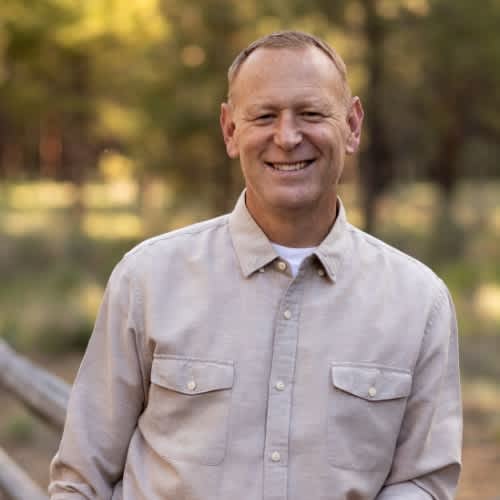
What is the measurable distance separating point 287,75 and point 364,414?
2.23 feet

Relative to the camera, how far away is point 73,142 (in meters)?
21.1

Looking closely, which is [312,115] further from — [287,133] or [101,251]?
[101,251]

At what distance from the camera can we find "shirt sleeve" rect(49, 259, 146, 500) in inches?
75.0

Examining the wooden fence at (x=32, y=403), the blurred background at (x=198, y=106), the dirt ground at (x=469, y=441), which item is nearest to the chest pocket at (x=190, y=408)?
the wooden fence at (x=32, y=403)

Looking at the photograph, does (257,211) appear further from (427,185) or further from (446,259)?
(427,185)

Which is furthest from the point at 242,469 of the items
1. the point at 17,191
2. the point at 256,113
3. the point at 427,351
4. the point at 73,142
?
the point at 17,191

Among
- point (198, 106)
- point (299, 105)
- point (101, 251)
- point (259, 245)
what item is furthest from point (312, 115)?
point (101, 251)

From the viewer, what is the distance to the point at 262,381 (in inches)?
72.7

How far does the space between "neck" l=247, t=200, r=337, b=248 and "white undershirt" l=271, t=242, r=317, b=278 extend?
1cm

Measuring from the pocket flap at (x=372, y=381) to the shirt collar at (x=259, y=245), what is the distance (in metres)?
0.19

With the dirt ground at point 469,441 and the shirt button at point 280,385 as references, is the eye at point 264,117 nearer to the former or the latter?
the shirt button at point 280,385

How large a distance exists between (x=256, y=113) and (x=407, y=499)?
815mm

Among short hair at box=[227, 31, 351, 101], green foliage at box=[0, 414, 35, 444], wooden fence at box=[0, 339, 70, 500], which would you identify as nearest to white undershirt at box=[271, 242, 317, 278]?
short hair at box=[227, 31, 351, 101]

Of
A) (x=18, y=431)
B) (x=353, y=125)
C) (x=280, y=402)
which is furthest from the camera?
(x=18, y=431)
